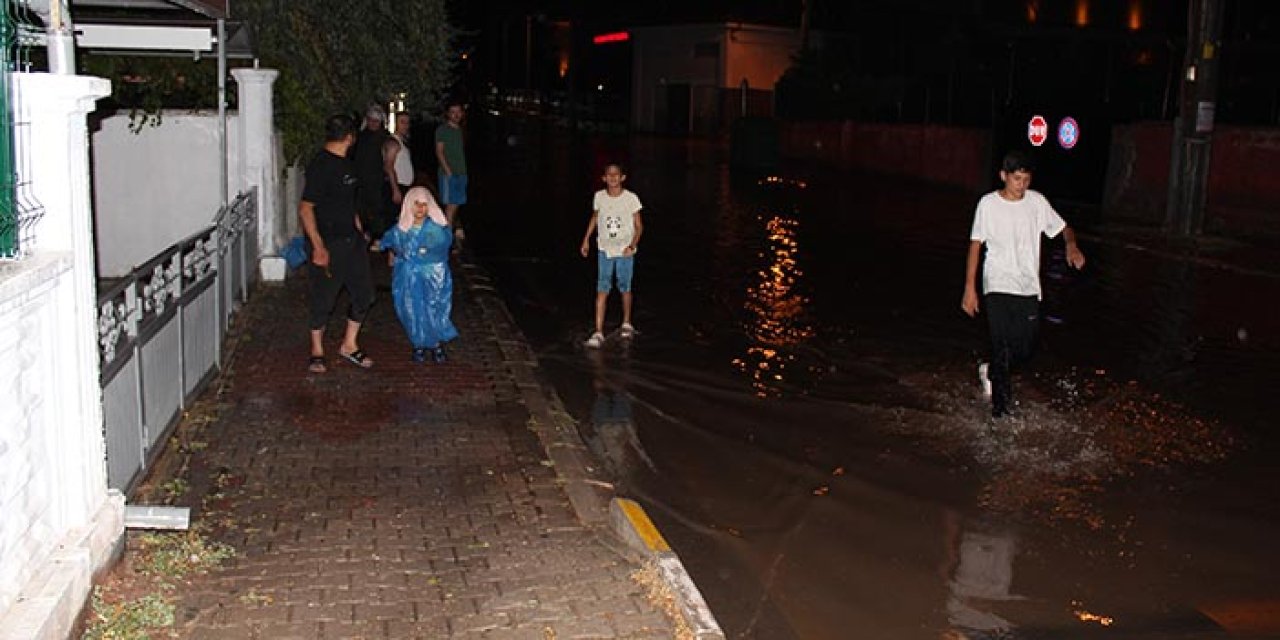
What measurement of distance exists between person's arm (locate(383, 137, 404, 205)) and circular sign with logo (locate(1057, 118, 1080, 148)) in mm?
14739

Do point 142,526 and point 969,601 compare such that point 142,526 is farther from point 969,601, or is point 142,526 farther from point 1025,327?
point 1025,327

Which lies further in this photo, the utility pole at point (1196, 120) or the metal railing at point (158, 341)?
the utility pole at point (1196, 120)

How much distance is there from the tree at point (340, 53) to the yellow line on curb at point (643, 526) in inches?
331

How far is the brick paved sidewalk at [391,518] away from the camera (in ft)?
15.7

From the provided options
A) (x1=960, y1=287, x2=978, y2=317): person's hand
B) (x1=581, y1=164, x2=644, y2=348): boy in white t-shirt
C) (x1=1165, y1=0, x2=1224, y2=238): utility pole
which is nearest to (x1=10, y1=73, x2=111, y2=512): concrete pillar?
(x1=960, y1=287, x2=978, y2=317): person's hand

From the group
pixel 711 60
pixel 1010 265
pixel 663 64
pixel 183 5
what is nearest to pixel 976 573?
pixel 1010 265

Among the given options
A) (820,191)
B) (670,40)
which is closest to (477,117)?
(670,40)

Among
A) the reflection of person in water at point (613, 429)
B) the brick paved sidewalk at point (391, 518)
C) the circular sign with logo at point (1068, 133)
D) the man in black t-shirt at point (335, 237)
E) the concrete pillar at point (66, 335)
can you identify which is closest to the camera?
the concrete pillar at point (66, 335)

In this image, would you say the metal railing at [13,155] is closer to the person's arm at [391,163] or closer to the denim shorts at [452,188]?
the person's arm at [391,163]

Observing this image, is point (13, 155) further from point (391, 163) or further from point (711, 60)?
point (711, 60)

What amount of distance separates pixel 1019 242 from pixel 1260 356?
→ 3.62 metres

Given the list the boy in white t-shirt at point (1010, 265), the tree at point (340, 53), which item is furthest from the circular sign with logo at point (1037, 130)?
the boy in white t-shirt at point (1010, 265)

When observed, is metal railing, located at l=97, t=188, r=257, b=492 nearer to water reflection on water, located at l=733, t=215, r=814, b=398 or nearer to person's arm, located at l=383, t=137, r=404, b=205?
person's arm, located at l=383, t=137, r=404, b=205

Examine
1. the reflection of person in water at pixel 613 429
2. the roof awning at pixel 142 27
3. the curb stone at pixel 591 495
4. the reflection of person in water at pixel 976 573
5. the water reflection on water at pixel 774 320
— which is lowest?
the reflection of person in water at pixel 976 573
